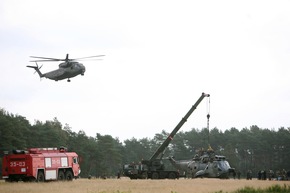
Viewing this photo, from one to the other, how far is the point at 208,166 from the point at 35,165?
776 inches

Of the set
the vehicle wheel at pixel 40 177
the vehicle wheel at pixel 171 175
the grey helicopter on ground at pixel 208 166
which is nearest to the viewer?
the vehicle wheel at pixel 40 177

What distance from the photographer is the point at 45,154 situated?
4322 cm

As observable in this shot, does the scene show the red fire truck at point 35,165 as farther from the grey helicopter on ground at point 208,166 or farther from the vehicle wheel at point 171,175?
the grey helicopter on ground at point 208,166

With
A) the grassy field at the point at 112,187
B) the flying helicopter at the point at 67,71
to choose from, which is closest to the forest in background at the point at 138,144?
the flying helicopter at the point at 67,71

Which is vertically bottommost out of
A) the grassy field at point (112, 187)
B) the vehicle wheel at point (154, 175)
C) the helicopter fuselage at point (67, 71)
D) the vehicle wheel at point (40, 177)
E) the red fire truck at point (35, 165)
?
the vehicle wheel at point (154, 175)

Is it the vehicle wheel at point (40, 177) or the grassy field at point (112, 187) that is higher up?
the vehicle wheel at point (40, 177)

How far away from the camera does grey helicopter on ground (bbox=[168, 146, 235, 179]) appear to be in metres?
55.5

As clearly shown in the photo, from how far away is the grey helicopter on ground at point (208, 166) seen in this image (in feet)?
182

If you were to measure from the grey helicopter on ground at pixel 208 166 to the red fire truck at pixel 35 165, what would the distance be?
52.5 feet

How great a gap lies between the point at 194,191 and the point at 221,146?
120 metres

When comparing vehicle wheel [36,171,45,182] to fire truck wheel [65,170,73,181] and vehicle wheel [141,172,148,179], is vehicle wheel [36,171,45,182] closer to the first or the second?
fire truck wheel [65,170,73,181]

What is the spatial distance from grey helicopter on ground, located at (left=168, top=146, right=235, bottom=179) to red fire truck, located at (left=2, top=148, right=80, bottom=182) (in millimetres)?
16011

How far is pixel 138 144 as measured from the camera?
167875 mm

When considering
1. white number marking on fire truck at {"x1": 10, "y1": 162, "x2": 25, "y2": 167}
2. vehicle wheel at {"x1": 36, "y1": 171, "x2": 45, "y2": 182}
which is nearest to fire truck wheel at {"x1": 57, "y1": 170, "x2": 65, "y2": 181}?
vehicle wheel at {"x1": 36, "y1": 171, "x2": 45, "y2": 182}
